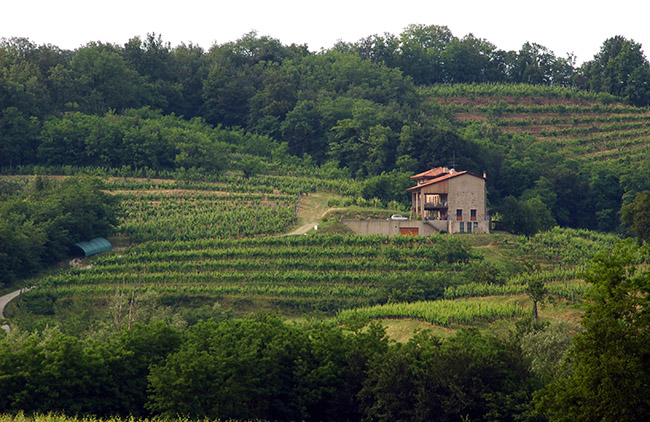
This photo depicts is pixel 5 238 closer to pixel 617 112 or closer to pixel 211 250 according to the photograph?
pixel 211 250

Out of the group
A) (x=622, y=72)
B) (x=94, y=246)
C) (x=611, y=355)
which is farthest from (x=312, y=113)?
(x=611, y=355)

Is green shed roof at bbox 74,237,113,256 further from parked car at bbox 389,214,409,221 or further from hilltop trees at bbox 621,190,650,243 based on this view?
hilltop trees at bbox 621,190,650,243

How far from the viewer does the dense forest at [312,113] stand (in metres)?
76.1

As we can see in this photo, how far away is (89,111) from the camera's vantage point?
8644 cm

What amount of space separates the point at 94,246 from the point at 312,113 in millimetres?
36373

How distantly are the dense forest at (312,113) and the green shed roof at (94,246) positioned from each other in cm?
1467

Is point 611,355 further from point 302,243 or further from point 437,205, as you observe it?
point 437,205

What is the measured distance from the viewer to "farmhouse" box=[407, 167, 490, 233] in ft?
211

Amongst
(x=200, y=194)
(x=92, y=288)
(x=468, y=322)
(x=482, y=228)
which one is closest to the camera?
(x=468, y=322)

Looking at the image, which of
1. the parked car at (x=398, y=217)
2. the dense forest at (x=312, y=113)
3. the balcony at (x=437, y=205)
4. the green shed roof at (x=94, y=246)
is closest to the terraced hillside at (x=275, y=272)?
the green shed roof at (x=94, y=246)

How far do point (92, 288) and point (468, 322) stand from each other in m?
23.3

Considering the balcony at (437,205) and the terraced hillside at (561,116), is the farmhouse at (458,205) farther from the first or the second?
the terraced hillside at (561,116)

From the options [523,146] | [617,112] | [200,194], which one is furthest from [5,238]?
[617,112]

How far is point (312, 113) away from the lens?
297 ft
